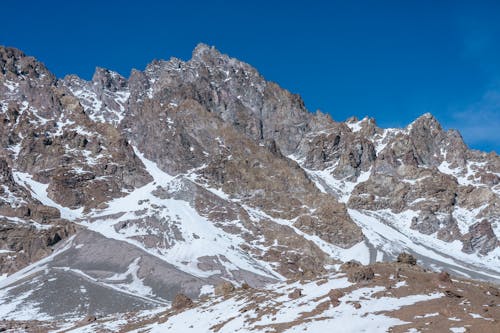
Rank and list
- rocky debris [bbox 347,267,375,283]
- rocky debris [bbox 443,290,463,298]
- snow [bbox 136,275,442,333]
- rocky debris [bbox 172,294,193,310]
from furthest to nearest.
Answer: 1. rocky debris [bbox 172,294,193,310]
2. rocky debris [bbox 347,267,375,283]
3. rocky debris [bbox 443,290,463,298]
4. snow [bbox 136,275,442,333]

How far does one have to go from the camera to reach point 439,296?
50469 mm

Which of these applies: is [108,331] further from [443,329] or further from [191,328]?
[443,329]

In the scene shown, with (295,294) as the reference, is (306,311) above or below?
below

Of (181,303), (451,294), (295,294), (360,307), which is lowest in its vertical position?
(181,303)

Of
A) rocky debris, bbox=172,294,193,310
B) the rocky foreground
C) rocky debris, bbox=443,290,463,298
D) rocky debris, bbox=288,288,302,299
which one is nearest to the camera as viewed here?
the rocky foreground

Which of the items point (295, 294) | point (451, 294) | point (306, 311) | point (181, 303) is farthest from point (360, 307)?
point (181, 303)

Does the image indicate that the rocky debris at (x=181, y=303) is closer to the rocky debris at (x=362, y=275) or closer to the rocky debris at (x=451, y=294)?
the rocky debris at (x=362, y=275)

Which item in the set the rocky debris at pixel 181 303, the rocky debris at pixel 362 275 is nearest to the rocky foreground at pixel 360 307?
the rocky debris at pixel 362 275

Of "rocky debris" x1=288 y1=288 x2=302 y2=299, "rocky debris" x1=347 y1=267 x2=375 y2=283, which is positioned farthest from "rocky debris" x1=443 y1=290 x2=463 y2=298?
"rocky debris" x1=288 y1=288 x2=302 y2=299

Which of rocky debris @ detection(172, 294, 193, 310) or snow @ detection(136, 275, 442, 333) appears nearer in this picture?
snow @ detection(136, 275, 442, 333)

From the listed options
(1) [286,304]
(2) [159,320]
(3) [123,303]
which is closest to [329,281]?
(1) [286,304]

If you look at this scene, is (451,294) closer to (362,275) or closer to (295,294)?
(362,275)

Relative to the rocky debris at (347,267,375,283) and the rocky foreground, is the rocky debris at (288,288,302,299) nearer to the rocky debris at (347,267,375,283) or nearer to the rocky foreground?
the rocky foreground

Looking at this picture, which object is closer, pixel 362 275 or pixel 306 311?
pixel 306 311
